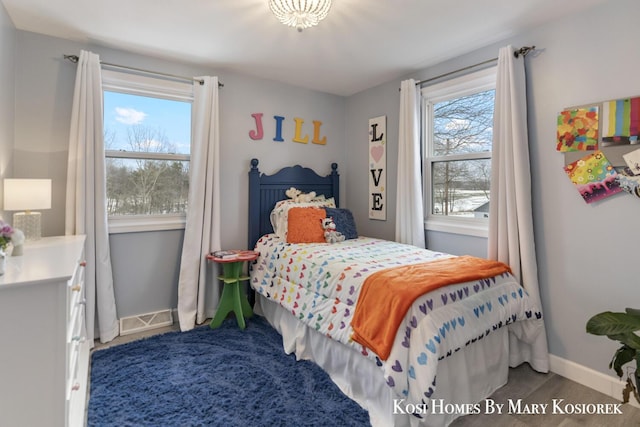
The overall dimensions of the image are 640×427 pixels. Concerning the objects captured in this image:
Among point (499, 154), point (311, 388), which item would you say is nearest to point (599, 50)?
point (499, 154)

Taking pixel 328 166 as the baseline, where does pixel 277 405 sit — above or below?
below

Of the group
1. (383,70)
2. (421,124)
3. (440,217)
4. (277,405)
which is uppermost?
(383,70)

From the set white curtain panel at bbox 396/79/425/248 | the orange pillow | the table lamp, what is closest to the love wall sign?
white curtain panel at bbox 396/79/425/248

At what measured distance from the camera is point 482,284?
1961mm

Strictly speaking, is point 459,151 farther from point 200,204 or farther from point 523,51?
point 200,204

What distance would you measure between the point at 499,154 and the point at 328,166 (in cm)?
192

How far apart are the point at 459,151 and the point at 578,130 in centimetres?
93

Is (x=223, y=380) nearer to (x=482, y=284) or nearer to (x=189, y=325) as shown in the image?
(x=189, y=325)

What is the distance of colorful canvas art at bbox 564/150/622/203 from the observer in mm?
1979

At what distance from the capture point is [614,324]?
4.97ft

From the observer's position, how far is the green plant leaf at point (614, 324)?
1.49 meters

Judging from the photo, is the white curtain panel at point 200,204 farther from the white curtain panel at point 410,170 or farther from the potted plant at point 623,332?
the potted plant at point 623,332

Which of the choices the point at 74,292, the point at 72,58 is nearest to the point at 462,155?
the point at 74,292

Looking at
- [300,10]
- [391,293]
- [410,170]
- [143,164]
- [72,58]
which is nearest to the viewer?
[391,293]
